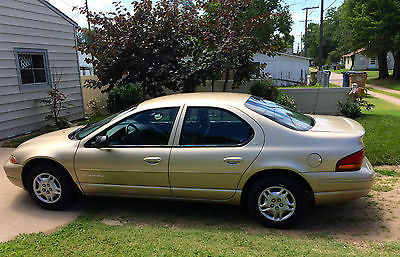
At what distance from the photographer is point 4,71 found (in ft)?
25.8

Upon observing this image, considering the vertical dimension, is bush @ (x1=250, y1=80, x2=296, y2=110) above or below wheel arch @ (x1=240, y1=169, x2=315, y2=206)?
above

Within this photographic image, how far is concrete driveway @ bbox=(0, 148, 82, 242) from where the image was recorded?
371cm

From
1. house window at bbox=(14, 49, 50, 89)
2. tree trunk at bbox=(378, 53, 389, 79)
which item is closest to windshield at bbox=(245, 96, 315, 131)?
house window at bbox=(14, 49, 50, 89)

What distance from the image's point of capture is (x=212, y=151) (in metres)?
3.61

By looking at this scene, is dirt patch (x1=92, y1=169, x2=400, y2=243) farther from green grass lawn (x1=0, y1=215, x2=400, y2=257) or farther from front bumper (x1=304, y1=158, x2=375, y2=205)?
front bumper (x1=304, y1=158, x2=375, y2=205)

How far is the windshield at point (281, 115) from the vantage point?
3.72 metres

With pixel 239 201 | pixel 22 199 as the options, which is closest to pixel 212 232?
pixel 239 201

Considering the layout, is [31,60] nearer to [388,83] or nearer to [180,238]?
[180,238]

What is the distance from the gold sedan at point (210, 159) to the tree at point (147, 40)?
16.6ft

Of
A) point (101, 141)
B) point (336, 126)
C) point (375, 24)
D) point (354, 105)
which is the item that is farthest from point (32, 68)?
point (375, 24)

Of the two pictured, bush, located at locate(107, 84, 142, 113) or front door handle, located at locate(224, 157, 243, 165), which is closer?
front door handle, located at locate(224, 157, 243, 165)

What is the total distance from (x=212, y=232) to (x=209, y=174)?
0.63m

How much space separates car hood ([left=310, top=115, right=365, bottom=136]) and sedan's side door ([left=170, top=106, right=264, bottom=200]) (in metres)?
0.79

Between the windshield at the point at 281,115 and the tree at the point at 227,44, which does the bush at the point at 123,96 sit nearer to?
the tree at the point at 227,44
